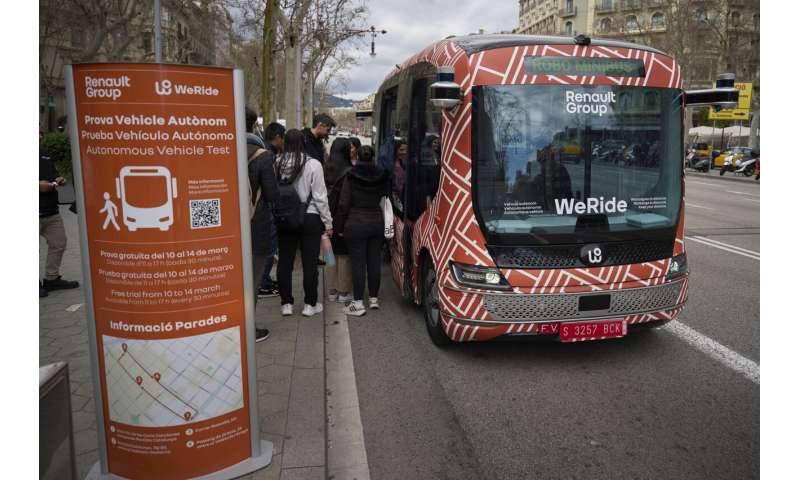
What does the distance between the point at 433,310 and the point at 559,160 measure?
1730 millimetres

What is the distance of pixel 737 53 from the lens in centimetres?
4556

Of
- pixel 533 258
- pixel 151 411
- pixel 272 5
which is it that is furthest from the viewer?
pixel 272 5

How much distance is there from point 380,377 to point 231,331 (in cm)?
202

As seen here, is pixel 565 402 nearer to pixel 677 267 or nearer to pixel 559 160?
pixel 677 267

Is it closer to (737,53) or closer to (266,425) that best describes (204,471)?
(266,425)

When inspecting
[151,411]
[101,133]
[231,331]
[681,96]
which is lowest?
[151,411]

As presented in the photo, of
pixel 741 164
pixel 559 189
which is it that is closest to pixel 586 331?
pixel 559 189

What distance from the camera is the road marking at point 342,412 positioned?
12.4ft

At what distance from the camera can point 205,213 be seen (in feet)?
10.3

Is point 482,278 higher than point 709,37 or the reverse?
the reverse

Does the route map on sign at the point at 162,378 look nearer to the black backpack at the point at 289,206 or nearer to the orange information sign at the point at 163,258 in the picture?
the orange information sign at the point at 163,258

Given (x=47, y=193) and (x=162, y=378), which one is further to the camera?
(x=47, y=193)

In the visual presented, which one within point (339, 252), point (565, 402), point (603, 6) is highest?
point (603, 6)

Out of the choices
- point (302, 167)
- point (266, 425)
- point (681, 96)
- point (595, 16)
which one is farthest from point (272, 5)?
point (595, 16)
